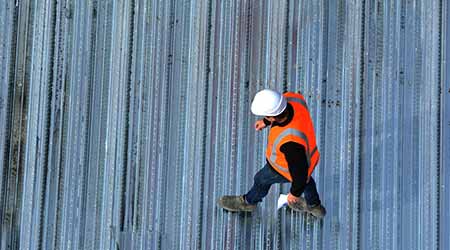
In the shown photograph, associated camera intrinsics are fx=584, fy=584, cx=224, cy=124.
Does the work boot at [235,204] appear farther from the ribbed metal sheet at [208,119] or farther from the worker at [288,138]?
the worker at [288,138]

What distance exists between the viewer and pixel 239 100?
3.94 meters

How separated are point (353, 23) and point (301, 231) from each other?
1453 mm

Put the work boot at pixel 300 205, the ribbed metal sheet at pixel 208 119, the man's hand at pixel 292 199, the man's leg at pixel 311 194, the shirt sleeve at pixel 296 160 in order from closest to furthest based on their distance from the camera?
the shirt sleeve at pixel 296 160 → the man's hand at pixel 292 199 → the man's leg at pixel 311 194 → the work boot at pixel 300 205 → the ribbed metal sheet at pixel 208 119

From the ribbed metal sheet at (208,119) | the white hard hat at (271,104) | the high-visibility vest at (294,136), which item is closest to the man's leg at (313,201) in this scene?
the ribbed metal sheet at (208,119)

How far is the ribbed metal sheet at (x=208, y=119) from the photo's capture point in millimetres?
3861

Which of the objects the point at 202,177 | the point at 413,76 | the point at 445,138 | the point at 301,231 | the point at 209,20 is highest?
the point at 209,20

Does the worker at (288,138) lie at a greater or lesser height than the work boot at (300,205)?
greater

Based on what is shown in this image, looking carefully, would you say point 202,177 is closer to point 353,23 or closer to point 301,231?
point 301,231

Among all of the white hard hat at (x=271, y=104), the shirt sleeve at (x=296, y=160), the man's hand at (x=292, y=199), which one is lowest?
the man's hand at (x=292, y=199)

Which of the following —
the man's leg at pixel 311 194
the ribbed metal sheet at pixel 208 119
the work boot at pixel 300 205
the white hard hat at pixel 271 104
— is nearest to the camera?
the white hard hat at pixel 271 104

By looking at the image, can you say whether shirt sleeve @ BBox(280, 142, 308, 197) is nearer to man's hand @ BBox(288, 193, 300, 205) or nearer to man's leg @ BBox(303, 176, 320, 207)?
man's hand @ BBox(288, 193, 300, 205)

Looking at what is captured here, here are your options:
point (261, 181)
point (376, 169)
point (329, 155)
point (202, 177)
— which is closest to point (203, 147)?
point (202, 177)

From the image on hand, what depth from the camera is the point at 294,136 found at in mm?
2957

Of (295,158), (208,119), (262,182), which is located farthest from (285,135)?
(208,119)
